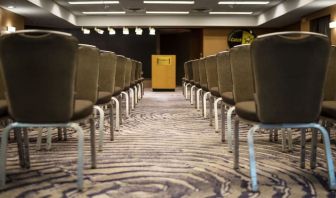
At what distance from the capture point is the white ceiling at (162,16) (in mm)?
10680

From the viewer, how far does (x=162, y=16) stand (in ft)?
46.3

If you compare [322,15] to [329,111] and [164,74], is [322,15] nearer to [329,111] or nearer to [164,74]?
[164,74]

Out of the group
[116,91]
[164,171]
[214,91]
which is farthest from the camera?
[116,91]

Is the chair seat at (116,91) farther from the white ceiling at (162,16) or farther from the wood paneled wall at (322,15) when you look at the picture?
the wood paneled wall at (322,15)

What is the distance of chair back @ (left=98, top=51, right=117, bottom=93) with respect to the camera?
337 centimetres

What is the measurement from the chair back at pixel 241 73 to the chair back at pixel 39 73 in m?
1.12

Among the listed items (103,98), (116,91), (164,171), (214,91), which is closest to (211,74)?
(214,91)

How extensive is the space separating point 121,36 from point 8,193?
1422cm

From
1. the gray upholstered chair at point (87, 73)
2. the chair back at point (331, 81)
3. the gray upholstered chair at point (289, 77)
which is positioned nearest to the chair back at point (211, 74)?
the chair back at point (331, 81)

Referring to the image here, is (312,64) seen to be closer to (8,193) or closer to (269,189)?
(269,189)

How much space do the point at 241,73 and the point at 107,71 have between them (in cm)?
132

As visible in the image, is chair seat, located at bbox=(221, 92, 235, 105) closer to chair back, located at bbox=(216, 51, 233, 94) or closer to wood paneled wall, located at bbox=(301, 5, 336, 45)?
chair back, located at bbox=(216, 51, 233, 94)

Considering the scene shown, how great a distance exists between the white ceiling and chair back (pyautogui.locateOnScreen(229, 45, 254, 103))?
804 cm

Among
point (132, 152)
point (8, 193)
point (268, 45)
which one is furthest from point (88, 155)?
point (268, 45)
